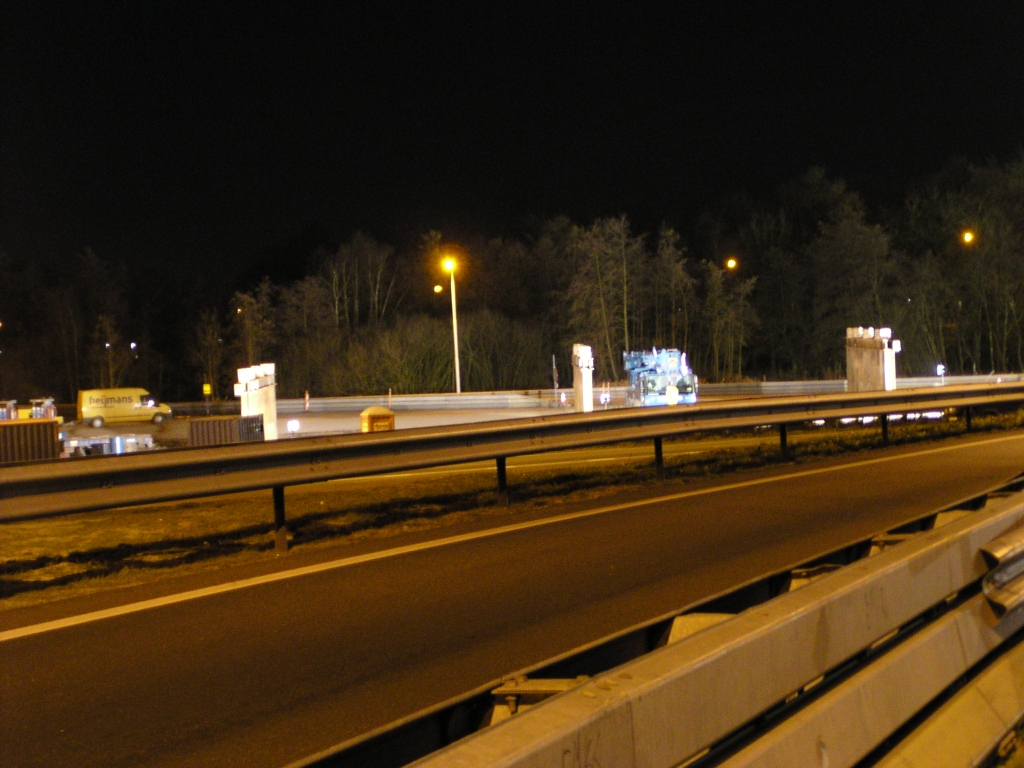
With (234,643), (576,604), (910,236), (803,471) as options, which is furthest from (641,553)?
(910,236)

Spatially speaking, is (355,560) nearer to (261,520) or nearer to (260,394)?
(261,520)

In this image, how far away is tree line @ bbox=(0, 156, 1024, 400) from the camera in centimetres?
6022

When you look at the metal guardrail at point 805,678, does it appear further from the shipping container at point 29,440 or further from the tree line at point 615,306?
the tree line at point 615,306

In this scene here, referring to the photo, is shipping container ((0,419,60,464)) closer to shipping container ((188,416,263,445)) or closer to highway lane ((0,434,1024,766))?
shipping container ((188,416,263,445))

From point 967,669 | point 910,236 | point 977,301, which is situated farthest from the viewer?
point 910,236

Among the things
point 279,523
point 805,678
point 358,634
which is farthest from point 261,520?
point 805,678

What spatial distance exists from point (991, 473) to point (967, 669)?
917 centimetres

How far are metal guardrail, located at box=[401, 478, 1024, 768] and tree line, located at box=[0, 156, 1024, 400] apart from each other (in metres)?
50.8

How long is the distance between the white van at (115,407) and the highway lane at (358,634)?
39048 mm

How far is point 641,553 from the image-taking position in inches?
338

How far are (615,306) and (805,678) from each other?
61224 millimetres

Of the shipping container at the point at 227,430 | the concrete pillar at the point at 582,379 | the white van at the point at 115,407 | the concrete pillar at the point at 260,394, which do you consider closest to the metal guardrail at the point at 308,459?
the shipping container at the point at 227,430

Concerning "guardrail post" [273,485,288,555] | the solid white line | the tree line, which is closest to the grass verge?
"guardrail post" [273,485,288,555]

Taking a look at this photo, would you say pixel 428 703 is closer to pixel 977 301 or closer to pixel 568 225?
pixel 977 301
